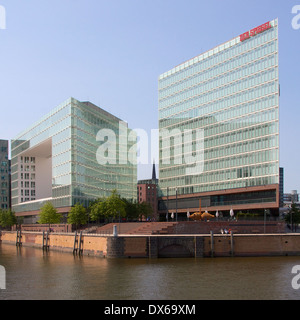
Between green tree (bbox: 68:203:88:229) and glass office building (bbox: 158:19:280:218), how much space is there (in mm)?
31082

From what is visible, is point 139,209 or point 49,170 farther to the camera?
point 49,170

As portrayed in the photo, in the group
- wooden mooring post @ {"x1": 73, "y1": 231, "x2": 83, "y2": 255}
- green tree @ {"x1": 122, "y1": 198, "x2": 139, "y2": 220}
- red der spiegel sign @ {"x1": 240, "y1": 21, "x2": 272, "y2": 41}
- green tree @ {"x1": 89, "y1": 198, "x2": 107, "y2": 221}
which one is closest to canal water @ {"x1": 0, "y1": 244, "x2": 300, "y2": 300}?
wooden mooring post @ {"x1": 73, "y1": 231, "x2": 83, "y2": 255}

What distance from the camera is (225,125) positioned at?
401 feet

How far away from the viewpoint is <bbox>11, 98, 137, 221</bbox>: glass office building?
413ft

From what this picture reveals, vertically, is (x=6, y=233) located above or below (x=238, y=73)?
below

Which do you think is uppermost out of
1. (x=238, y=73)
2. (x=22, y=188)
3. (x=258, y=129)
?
(x=238, y=73)

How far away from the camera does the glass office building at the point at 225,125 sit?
110812 mm

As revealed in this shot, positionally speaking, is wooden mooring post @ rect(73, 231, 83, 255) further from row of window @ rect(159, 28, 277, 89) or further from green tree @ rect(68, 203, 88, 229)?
row of window @ rect(159, 28, 277, 89)
